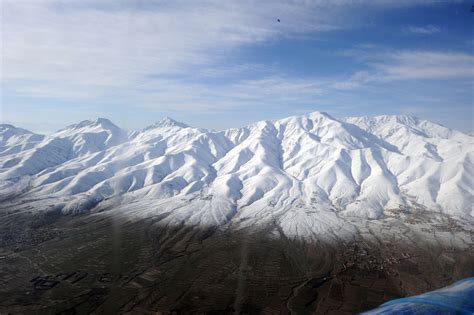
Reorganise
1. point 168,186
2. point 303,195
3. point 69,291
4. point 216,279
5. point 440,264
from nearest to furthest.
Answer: point 69,291
point 216,279
point 440,264
point 303,195
point 168,186

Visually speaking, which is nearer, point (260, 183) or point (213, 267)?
point (213, 267)

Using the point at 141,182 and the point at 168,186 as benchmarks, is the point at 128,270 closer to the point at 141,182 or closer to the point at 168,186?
the point at 168,186

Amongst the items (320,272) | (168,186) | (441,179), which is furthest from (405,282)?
(168,186)

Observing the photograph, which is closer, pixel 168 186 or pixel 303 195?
pixel 303 195

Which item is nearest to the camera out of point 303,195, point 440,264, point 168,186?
point 440,264

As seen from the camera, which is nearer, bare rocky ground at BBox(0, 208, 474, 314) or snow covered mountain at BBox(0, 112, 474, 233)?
bare rocky ground at BBox(0, 208, 474, 314)

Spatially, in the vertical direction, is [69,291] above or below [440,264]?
above

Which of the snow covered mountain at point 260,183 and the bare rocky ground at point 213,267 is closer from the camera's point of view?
the bare rocky ground at point 213,267
